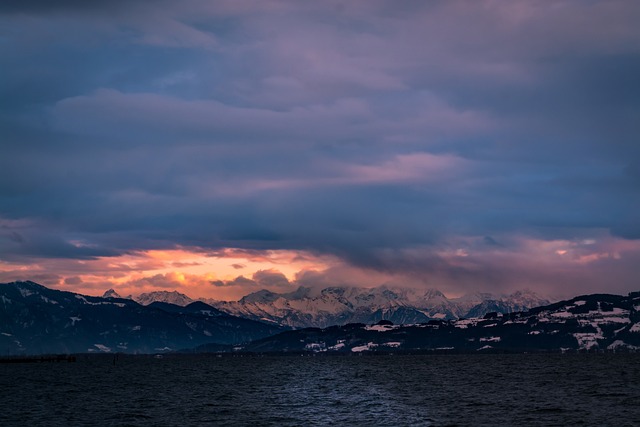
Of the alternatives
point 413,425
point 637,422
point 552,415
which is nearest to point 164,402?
point 413,425

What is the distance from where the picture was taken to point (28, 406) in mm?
151250

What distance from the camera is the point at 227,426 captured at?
10962 cm

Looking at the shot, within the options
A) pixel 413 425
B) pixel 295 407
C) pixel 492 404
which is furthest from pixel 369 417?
pixel 492 404

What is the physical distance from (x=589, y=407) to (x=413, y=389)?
6338 cm

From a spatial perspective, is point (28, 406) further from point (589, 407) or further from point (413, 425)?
point (589, 407)

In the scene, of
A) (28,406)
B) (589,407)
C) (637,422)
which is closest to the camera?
(637,422)

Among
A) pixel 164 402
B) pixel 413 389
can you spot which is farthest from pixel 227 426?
pixel 413 389

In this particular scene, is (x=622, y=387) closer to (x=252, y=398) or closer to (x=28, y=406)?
(x=252, y=398)

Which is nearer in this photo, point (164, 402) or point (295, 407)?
point (295, 407)

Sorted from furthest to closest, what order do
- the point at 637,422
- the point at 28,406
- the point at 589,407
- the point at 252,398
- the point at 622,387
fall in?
the point at 622,387 < the point at 252,398 < the point at 28,406 < the point at 589,407 < the point at 637,422

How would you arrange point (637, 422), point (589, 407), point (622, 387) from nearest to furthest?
point (637, 422) < point (589, 407) < point (622, 387)

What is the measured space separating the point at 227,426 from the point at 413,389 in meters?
91.4

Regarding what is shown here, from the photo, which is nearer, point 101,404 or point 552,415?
point 552,415

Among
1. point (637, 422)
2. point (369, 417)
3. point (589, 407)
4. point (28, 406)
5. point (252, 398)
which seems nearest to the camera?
point (637, 422)
